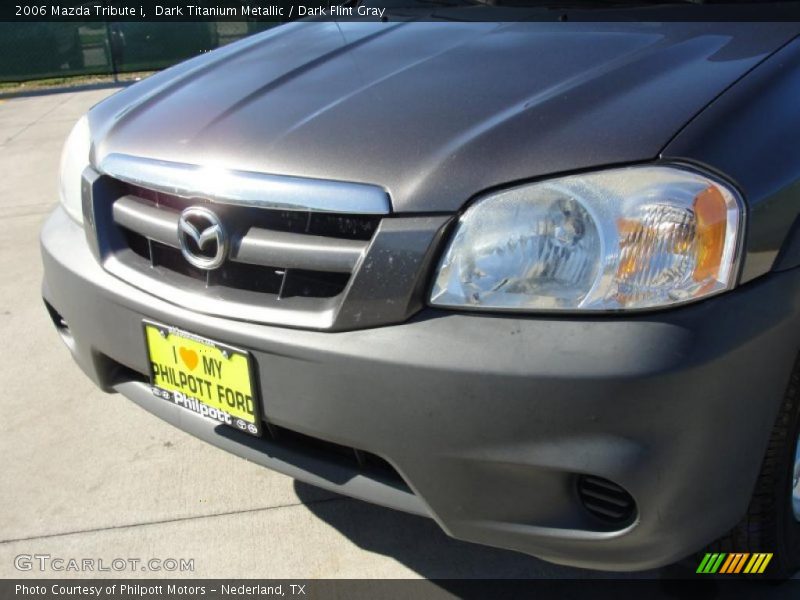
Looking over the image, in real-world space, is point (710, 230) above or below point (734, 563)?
above

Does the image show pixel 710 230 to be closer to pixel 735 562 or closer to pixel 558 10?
pixel 735 562

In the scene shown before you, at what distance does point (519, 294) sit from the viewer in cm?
150

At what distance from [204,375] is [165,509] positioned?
0.78m

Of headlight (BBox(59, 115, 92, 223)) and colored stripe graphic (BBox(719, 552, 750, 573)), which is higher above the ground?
headlight (BBox(59, 115, 92, 223))

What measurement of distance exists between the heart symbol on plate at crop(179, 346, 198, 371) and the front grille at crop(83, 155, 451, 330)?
0.11m

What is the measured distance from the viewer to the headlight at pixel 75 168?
7.32 feet

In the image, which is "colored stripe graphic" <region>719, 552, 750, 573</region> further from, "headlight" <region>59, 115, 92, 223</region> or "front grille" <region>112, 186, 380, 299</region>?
"headlight" <region>59, 115, 92, 223</region>

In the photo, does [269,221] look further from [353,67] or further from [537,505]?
[537,505]

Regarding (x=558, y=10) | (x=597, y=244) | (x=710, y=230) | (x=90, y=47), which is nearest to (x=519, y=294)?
(x=597, y=244)

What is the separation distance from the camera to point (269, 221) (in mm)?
1711

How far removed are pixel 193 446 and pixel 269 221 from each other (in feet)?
4.04

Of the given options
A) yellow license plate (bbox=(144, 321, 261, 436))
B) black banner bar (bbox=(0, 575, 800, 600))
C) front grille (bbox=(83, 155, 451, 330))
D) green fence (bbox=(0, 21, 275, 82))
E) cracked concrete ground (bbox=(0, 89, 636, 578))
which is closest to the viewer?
front grille (bbox=(83, 155, 451, 330))

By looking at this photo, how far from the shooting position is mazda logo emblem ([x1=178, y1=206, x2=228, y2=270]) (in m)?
1.73
